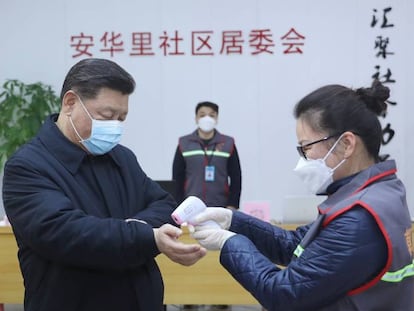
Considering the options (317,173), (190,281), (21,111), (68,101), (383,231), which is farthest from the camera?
(21,111)

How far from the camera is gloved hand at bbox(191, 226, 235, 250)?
1404mm

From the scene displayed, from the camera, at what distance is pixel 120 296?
1.47m

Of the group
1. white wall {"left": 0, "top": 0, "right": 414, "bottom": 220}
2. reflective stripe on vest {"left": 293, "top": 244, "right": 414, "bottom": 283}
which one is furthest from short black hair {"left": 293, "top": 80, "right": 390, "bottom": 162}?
white wall {"left": 0, "top": 0, "right": 414, "bottom": 220}

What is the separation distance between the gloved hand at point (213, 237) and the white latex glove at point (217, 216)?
0.26 feet

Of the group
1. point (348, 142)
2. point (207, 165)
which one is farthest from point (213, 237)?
point (207, 165)

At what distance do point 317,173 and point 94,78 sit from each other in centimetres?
64

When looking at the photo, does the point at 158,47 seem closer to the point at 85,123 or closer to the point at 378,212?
the point at 85,123

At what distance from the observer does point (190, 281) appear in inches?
129

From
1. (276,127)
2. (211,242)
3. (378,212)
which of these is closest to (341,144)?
(378,212)

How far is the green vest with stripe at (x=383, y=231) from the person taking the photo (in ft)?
3.98

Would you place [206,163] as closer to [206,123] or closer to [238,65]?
[206,123]

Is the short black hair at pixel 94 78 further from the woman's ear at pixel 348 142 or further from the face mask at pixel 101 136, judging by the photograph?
the woman's ear at pixel 348 142

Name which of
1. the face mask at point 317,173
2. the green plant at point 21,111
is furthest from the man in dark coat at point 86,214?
the green plant at point 21,111

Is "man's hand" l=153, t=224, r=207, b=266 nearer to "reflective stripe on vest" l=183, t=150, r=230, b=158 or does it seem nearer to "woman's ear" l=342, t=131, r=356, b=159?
"woman's ear" l=342, t=131, r=356, b=159
